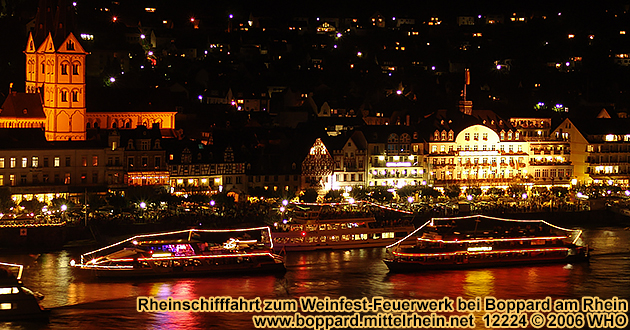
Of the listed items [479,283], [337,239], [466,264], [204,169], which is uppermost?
[204,169]

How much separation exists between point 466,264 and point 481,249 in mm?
1526

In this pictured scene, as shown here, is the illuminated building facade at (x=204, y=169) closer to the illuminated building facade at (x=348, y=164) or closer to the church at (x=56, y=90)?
the church at (x=56, y=90)

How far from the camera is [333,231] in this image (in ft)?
236

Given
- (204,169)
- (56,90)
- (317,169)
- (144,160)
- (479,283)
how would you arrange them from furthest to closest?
(56,90) < (317,169) < (204,169) < (144,160) < (479,283)

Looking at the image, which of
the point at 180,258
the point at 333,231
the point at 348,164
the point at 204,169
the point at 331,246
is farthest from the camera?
the point at 348,164

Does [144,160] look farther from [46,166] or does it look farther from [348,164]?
[348,164]

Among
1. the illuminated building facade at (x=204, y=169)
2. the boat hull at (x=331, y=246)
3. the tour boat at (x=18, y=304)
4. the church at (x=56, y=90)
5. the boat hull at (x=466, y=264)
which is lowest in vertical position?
the tour boat at (x=18, y=304)

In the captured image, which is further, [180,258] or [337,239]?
[337,239]

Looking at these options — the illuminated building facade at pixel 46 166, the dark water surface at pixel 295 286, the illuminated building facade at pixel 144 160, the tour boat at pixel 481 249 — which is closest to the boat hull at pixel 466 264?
the tour boat at pixel 481 249

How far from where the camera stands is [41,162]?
7881 centimetres

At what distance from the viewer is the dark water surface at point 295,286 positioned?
52875mm

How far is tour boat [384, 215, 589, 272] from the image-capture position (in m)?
66.4

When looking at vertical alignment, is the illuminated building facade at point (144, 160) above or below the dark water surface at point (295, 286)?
above

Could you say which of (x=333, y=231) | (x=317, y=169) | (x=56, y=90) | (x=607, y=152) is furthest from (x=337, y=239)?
(x=607, y=152)
